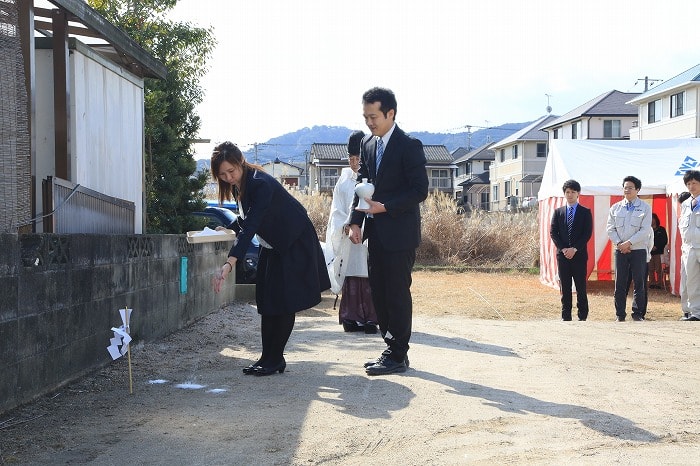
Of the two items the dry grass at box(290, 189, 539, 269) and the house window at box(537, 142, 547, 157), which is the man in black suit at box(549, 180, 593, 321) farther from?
the house window at box(537, 142, 547, 157)

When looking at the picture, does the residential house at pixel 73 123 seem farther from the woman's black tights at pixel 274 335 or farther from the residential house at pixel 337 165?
the residential house at pixel 337 165

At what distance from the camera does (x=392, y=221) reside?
5.37 meters

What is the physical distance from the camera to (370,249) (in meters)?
5.53

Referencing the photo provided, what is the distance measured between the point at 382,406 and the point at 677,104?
38.4 meters

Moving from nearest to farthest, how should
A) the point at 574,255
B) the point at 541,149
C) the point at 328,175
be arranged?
1. the point at 574,255
2. the point at 541,149
3. the point at 328,175

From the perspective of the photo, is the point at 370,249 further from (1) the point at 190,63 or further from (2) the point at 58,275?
(1) the point at 190,63

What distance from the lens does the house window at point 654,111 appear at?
40.7 m

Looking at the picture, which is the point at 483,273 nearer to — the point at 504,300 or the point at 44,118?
the point at 504,300

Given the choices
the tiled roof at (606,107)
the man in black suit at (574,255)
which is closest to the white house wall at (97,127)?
the man in black suit at (574,255)

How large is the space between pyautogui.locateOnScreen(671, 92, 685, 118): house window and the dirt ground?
1341 inches

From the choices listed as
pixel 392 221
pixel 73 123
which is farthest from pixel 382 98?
pixel 73 123

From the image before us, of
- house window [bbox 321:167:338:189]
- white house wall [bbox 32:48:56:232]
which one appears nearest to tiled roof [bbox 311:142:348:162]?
house window [bbox 321:167:338:189]

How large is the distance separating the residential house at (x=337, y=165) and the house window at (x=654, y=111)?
22.7m

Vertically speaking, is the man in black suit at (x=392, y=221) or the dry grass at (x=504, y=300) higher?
the man in black suit at (x=392, y=221)
